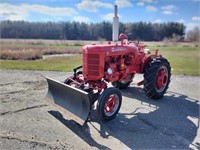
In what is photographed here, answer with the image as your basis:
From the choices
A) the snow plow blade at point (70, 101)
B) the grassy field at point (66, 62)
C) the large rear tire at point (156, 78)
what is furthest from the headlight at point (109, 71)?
the grassy field at point (66, 62)

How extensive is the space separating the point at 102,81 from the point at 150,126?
1298 mm

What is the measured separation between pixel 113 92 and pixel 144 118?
889 mm

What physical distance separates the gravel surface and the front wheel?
0.15 m

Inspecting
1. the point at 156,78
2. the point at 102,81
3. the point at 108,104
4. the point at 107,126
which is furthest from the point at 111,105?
the point at 156,78

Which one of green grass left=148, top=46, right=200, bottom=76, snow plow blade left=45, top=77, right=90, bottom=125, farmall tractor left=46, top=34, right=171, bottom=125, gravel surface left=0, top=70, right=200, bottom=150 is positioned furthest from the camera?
green grass left=148, top=46, right=200, bottom=76

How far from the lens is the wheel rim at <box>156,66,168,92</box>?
216 inches

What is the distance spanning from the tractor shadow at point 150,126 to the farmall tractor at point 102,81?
193 mm

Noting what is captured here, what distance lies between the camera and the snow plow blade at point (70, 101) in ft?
12.6

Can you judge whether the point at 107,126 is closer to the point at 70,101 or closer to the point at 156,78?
the point at 70,101

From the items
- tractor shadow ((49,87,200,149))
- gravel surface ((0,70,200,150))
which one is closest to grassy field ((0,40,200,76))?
gravel surface ((0,70,200,150))

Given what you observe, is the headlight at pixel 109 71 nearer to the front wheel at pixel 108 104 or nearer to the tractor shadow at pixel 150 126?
the front wheel at pixel 108 104

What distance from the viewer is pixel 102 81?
450 centimetres

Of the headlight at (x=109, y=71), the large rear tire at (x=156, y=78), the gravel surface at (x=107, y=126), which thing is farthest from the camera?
the large rear tire at (x=156, y=78)

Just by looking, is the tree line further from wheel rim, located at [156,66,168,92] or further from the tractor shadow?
the tractor shadow
